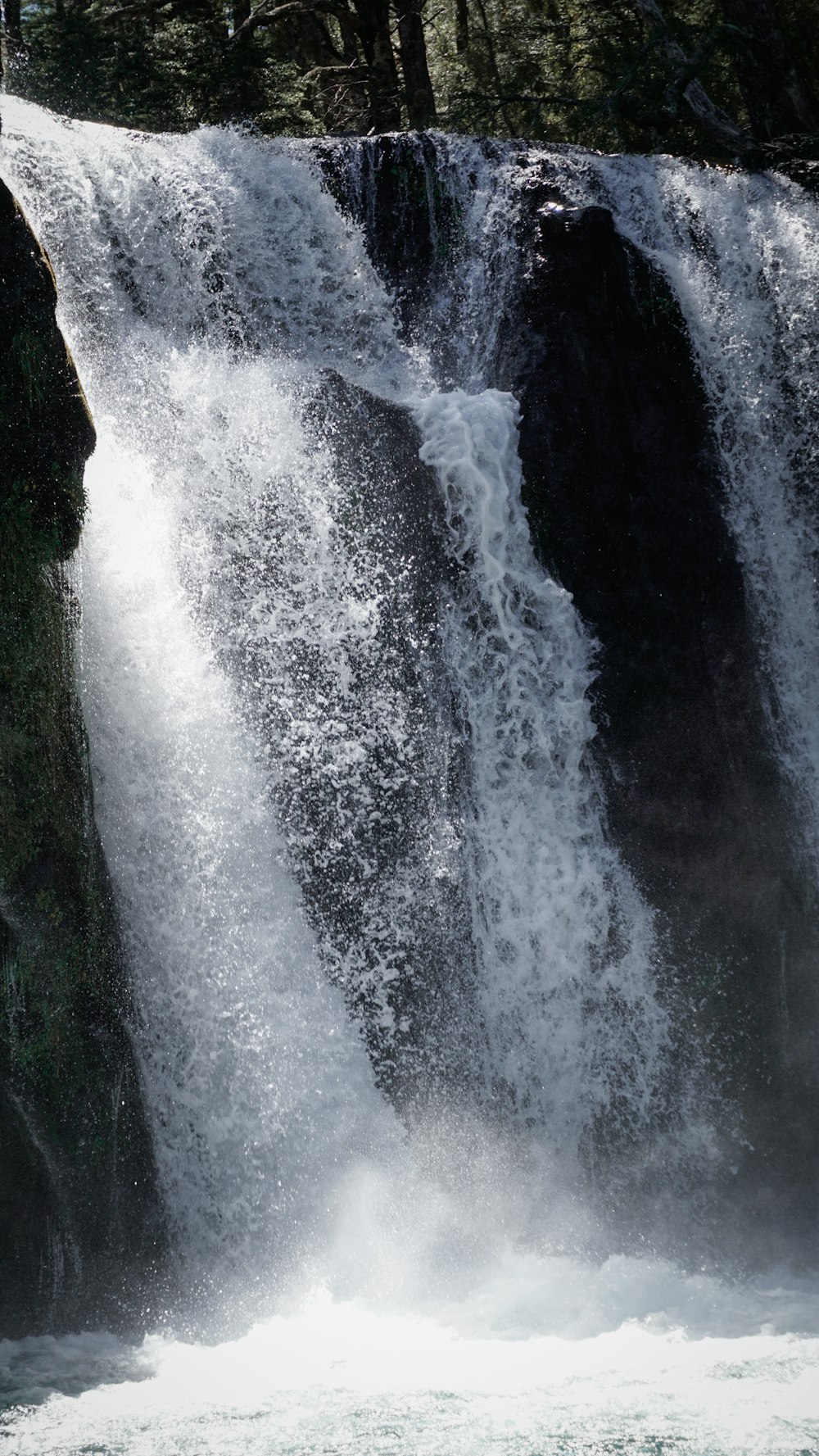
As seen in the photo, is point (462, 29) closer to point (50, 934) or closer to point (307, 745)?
point (307, 745)

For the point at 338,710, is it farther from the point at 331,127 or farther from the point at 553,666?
the point at 331,127

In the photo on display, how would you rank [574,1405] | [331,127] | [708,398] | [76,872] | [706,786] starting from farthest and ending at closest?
[331,127]
[708,398]
[706,786]
[76,872]
[574,1405]

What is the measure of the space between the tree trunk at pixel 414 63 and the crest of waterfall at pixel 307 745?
6153 millimetres

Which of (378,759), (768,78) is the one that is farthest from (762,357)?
(768,78)

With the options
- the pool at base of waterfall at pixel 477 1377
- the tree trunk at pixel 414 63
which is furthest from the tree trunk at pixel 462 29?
the pool at base of waterfall at pixel 477 1377

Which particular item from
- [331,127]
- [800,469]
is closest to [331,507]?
[800,469]

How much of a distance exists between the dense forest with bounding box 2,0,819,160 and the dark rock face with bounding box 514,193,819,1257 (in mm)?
2850

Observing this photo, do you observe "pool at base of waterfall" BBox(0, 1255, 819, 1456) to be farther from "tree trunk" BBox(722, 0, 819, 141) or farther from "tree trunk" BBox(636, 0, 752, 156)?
"tree trunk" BBox(722, 0, 819, 141)

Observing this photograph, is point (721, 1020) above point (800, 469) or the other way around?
the other way around

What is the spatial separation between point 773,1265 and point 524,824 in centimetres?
232

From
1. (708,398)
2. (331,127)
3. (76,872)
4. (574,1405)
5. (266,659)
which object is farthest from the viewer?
(331,127)

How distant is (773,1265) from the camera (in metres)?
5.75

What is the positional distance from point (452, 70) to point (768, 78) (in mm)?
5296

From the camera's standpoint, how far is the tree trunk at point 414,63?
12094 mm
